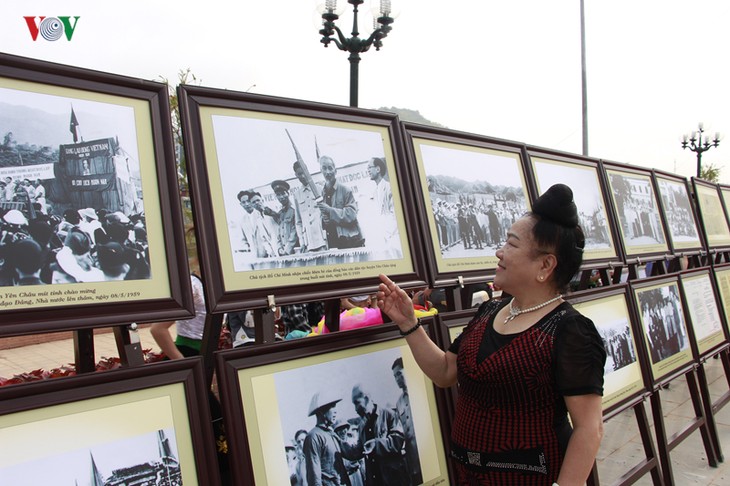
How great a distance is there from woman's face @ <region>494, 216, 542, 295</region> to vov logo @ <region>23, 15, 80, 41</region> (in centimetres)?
727

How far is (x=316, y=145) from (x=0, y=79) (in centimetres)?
84

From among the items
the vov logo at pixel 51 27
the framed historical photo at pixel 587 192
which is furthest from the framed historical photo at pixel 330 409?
the vov logo at pixel 51 27

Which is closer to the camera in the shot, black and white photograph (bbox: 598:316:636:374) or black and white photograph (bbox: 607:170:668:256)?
black and white photograph (bbox: 598:316:636:374)

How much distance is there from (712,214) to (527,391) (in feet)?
13.2

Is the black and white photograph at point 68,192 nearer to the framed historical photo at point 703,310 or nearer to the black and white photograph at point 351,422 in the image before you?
the black and white photograph at point 351,422

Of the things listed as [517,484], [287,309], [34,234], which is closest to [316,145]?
[34,234]

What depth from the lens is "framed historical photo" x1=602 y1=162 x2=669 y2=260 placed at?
126 inches

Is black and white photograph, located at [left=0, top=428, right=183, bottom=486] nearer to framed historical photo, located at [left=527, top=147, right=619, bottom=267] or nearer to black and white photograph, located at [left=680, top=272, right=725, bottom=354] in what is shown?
framed historical photo, located at [left=527, top=147, right=619, bottom=267]

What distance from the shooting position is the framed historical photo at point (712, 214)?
4270mm

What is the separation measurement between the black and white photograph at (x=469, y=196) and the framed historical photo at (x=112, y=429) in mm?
1086

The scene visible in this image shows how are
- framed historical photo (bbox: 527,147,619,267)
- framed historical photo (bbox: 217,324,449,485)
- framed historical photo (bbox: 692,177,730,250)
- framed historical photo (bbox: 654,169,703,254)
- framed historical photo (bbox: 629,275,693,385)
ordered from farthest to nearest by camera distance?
framed historical photo (bbox: 692,177,730,250) → framed historical photo (bbox: 654,169,703,254) → framed historical photo (bbox: 629,275,693,385) → framed historical photo (bbox: 527,147,619,267) → framed historical photo (bbox: 217,324,449,485)

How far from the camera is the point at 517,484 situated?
1.50 m

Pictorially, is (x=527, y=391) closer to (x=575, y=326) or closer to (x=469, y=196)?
(x=575, y=326)

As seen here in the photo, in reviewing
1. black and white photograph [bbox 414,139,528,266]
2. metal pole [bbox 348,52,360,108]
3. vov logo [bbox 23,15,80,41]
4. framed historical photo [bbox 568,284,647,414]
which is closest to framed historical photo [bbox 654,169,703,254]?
framed historical photo [bbox 568,284,647,414]
